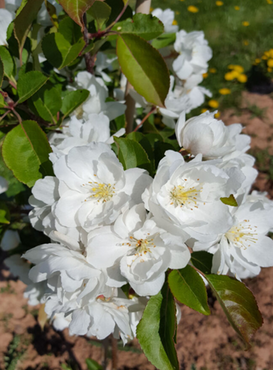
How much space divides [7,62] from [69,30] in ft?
0.72

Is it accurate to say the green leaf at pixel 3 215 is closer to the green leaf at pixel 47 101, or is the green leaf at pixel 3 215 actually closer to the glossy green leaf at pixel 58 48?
the green leaf at pixel 47 101

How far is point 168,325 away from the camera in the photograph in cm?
83

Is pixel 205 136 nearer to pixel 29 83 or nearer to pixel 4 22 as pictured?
pixel 29 83

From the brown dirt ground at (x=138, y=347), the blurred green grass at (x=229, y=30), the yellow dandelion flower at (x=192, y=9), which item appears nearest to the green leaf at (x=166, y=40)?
the brown dirt ground at (x=138, y=347)

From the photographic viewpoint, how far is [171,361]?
0.80 meters

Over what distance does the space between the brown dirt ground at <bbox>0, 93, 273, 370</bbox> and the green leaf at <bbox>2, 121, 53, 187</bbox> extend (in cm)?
169

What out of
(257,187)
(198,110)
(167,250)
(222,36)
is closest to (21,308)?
(167,250)

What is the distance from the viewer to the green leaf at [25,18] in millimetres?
813

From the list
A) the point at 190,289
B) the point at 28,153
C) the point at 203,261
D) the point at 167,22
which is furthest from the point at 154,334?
the point at 167,22

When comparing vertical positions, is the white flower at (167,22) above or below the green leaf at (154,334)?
above

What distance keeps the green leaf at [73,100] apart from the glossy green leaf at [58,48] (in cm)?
12

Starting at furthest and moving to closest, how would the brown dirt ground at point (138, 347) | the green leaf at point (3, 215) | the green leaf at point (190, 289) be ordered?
the brown dirt ground at point (138, 347) → the green leaf at point (3, 215) → the green leaf at point (190, 289)

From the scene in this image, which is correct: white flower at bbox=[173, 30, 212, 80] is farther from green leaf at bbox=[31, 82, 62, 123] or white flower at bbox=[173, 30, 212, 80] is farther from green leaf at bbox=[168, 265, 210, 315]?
green leaf at bbox=[168, 265, 210, 315]

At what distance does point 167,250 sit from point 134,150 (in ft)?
0.91
